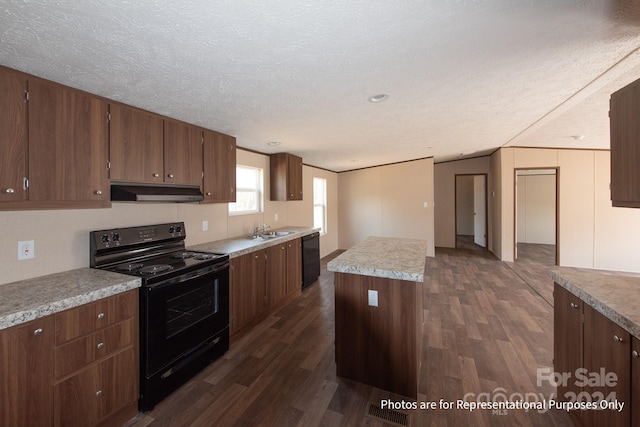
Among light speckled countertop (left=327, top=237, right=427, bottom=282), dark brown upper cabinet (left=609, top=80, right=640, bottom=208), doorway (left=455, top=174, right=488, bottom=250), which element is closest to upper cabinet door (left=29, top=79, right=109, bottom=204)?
light speckled countertop (left=327, top=237, right=427, bottom=282)

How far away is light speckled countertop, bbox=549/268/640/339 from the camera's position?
115cm

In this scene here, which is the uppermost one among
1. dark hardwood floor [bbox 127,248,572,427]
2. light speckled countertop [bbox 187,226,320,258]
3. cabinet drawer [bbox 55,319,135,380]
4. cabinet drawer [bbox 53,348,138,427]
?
light speckled countertop [bbox 187,226,320,258]

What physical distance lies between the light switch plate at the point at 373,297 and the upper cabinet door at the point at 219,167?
191cm

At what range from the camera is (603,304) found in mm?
1276

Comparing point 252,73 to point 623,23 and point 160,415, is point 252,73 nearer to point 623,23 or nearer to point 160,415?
point 623,23

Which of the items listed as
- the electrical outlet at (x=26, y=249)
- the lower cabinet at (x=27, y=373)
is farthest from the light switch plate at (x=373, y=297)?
the electrical outlet at (x=26, y=249)

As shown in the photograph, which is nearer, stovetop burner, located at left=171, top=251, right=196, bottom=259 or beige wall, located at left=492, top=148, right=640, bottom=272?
stovetop burner, located at left=171, top=251, right=196, bottom=259

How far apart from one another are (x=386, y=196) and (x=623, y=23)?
5594 millimetres

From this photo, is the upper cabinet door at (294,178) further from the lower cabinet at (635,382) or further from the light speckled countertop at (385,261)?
the lower cabinet at (635,382)

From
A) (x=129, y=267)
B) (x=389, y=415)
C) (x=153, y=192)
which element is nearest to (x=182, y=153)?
(x=153, y=192)

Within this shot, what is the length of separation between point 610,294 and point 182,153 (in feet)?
10.6

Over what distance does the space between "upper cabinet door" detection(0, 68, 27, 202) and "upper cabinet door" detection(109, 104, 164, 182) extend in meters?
0.46

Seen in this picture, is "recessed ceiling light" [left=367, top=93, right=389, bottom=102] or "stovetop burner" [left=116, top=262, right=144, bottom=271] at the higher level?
"recessed ceiling light" [left=367, top=93, right=389, bottom=102]

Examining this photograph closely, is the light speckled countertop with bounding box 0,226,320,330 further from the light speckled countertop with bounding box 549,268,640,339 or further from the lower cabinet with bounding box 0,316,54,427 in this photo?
the light speckled countertop with bounding box 549,268,640,339
